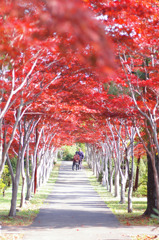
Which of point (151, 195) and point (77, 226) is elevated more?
point (151, 195)

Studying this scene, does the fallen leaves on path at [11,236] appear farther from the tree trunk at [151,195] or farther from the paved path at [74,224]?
the tree trunk at [151,195]

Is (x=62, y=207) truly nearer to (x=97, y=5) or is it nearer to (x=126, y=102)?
(x=126, y=102)

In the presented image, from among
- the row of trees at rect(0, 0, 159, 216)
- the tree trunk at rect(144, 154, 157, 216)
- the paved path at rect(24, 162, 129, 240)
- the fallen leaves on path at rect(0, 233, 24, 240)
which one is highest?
the row of trees at rect(0, 0, 159, 216)

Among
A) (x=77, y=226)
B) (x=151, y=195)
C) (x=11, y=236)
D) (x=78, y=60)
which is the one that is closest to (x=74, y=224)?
(x=77, y=226)

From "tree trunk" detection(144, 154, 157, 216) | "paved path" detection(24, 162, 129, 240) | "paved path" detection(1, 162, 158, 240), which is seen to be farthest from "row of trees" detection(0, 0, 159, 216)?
"paved path" detection(24, 162, 129, 240)

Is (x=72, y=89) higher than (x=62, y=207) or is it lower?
higher

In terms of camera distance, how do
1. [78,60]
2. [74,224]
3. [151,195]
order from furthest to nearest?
[151,195] → [74,224] → [78,60]

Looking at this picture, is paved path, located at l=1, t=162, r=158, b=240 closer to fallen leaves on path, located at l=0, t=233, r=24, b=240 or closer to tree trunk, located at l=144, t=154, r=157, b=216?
fallen leaves on path, located at l=0, t=233, r=24, b=240

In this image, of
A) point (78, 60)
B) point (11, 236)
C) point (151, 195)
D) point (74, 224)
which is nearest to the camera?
point (11, 236)

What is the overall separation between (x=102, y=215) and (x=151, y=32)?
697 cm

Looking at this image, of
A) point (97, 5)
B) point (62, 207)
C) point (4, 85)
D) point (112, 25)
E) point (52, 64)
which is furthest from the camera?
point (62, 207)

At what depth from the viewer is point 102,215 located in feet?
38.7

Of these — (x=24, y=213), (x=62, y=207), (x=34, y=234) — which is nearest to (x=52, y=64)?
(x=34, y=234)

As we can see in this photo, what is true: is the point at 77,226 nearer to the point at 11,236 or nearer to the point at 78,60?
the point at 11,236
